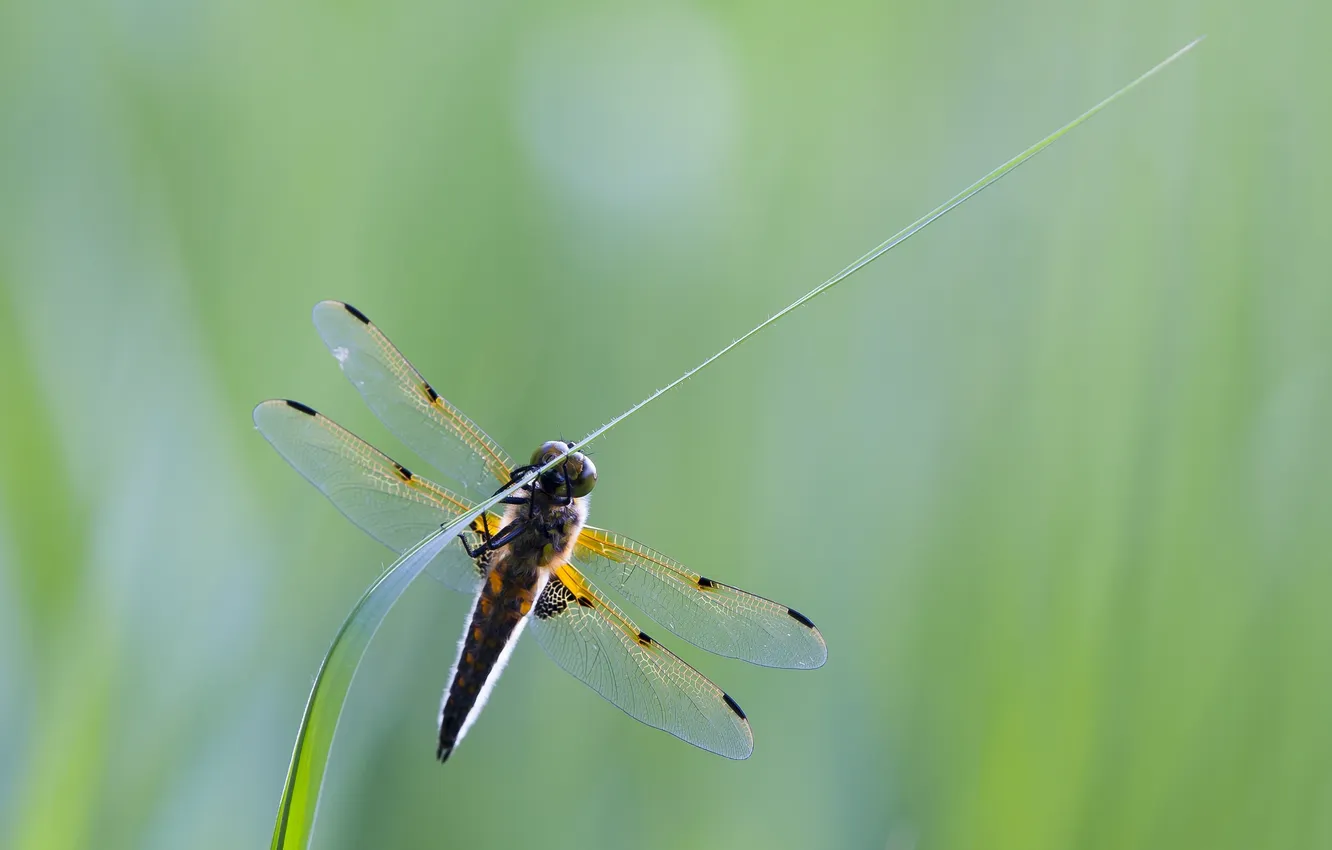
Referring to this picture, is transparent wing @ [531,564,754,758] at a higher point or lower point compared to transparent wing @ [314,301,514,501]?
lower

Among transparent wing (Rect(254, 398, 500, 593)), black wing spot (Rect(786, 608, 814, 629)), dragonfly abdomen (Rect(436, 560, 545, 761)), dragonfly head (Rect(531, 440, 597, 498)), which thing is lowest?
dragonfly abdomen (Rect(436, 560, 545, 761))

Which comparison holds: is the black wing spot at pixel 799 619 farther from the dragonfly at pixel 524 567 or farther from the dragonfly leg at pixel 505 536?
the dragonfly leg at pixel 505 536

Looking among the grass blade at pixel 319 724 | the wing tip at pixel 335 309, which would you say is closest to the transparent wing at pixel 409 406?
the wing tip at pixel 335 309

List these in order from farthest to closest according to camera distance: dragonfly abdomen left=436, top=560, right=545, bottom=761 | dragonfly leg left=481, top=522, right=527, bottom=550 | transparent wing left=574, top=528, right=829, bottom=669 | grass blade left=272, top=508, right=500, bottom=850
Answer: dragonfly leg left=481, top=522, right=527, bottom=550, transparent wing left=574, top=528, right=829, bottom=669, dragonfly abdomen left=436, top=560, right=545, bottom=761, grass blade left=272, top=508, right=500, bottom=850

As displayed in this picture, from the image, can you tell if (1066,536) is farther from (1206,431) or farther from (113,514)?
(113,514)

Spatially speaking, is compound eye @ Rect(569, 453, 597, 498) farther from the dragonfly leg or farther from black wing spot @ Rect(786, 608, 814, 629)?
black wing spot @ Rect(786, 608, 814, 629)

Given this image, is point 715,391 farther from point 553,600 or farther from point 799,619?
point 799,619

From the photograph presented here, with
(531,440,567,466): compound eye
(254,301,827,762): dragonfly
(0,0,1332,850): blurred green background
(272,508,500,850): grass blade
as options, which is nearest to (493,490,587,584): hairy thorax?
(254,301,827,762): dragonfly

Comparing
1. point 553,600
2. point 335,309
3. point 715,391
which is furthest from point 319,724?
point 715,391
